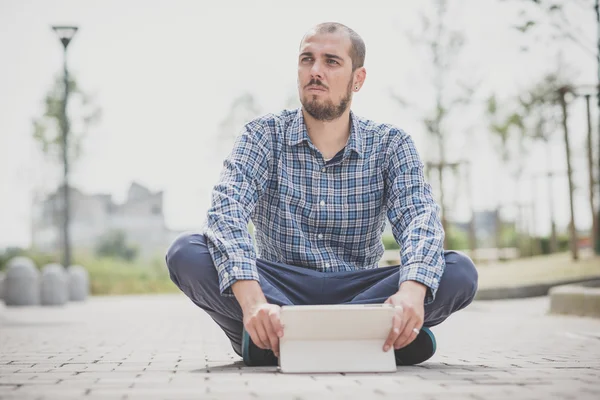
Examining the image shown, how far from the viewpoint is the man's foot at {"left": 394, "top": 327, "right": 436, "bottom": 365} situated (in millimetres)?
4196

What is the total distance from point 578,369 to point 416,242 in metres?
0.93

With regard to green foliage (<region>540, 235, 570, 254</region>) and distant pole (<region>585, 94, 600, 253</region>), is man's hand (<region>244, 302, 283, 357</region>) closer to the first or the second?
distant pole (<region>585, 94, 600, 253</region>)

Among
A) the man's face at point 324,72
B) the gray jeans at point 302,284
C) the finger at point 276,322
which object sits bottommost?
the finger at point 276,322

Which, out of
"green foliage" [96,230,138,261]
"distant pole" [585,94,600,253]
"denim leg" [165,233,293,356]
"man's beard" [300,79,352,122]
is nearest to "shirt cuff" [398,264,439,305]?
"denim leg" [165,233,293,356]

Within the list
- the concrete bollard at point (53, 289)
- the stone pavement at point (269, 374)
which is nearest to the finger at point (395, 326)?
the stone pavement at point (269, 374)

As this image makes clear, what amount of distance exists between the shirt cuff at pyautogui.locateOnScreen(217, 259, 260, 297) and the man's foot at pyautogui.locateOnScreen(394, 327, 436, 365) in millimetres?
871

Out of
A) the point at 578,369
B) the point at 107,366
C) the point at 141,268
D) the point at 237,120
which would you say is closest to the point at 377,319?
the point at 578,369

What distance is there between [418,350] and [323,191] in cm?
88

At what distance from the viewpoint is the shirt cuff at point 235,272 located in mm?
3797

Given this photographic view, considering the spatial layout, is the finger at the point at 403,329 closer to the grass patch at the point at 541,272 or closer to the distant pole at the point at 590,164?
the grass patch at the point at 541,272

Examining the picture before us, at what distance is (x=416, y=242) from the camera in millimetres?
4008

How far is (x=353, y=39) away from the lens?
4.40 m

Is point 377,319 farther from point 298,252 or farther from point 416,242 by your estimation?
point 298,252

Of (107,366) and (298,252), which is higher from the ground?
(298,252)
